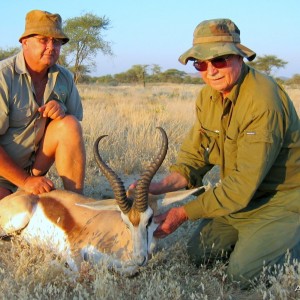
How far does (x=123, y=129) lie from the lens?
34.9 ft

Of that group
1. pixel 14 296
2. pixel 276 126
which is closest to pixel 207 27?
pixel 276 126

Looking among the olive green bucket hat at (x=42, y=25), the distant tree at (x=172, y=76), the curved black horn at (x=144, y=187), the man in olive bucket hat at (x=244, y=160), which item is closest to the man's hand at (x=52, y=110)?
the olive green bucket hat at (x=42, y=25)

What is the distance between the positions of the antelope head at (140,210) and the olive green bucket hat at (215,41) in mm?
741

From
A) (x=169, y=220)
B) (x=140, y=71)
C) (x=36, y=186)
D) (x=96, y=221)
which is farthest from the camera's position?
(x=140, y=71)

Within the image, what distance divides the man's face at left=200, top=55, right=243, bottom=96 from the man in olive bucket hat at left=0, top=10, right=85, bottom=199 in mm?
1951

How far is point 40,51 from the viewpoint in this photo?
5.15m

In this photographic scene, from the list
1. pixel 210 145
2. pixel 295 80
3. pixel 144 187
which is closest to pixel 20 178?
pixel 144 187

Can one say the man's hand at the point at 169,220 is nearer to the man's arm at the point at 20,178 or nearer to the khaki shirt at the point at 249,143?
the khaki shirt at the point at 249,143

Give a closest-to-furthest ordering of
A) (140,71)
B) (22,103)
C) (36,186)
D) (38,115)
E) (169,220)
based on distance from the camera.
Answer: (169,220) → (36,186) → (22,103) → (38,115) → (140,71)

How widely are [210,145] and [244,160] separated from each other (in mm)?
804

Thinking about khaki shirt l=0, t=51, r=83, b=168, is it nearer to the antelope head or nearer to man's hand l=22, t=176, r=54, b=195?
man's hand l=22, t=176, r=54, b=195

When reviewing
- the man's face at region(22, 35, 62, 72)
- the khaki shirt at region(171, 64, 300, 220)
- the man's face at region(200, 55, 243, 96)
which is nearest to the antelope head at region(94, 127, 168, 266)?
the khaki shirt at region(171, 64, 300, 220)

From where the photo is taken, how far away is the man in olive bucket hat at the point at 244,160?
12.9 ft

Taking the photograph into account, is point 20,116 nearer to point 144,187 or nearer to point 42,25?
point 42,25
